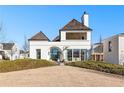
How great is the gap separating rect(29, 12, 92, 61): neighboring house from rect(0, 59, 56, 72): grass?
244cm

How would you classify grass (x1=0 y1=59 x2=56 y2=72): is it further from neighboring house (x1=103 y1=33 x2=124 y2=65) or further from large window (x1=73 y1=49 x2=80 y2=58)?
neighboring house (x1=103 y1=33 x2=124 y2=65)

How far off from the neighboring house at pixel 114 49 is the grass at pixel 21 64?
4.36 m

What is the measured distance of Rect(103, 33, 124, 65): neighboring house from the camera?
1930 centimetres

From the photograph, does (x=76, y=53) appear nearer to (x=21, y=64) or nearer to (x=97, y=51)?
(x=97, y=51)

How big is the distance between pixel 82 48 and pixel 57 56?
6.85 ft

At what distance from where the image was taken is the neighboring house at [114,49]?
19297 mm

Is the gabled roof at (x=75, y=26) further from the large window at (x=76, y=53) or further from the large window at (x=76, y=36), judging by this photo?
the large window at (x=76, y=53)

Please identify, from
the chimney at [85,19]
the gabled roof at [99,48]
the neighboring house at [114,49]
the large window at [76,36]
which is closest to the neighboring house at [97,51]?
the gabled roof at [99,48]

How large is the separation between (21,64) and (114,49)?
662 cm

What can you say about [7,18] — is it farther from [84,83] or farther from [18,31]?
[84,83]

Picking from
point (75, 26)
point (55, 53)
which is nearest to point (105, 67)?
point (55, 53)

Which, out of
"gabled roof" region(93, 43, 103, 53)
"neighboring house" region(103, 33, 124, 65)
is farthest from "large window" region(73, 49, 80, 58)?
"neighboring house" region(103, 33, 124, 65)

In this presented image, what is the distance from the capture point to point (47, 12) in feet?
57.1
